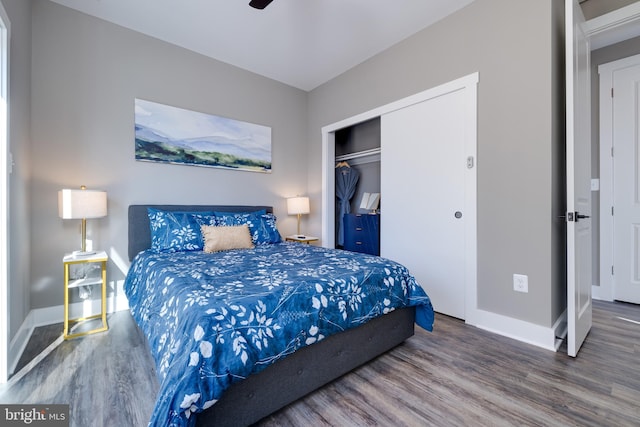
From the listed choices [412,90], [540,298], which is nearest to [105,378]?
[540,298]

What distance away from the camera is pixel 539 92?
210 cm

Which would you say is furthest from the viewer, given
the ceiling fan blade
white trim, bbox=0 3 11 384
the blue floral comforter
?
the ceiling fan blade

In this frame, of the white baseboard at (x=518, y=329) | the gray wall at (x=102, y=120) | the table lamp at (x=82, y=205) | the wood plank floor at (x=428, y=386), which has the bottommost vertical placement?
the wood plank floor at (x=428, y=386)

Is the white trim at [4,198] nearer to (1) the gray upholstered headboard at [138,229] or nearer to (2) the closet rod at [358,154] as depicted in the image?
(1) the gray upholstered headboard at [138,229]

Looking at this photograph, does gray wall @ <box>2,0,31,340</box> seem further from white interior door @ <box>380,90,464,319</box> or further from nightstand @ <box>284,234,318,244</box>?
white interior door @ <box>380,90,464,319</box>

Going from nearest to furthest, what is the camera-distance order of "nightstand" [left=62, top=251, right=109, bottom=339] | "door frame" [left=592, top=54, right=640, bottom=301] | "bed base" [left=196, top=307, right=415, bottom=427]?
"bed base" [left=196, top=307, right=415, bottom=427], "nightstand" [left=62, top=251, right=109, bottom=339], "door frame" [left=592, top=54, right=640, bottom=301]

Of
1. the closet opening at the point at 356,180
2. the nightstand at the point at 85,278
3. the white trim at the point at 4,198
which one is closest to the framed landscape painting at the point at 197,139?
the nightstand at the point at 85,278

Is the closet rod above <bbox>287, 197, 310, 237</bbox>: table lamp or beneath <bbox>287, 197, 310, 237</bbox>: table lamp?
above

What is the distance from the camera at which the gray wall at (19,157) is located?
1.81 metres

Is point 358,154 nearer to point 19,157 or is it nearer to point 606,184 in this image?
point 606,184

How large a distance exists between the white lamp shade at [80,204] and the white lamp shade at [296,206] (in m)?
2.13

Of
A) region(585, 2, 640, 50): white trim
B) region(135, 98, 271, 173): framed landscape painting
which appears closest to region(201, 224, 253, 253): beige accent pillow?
region(135, 98, 271, 173): framed landscape painting

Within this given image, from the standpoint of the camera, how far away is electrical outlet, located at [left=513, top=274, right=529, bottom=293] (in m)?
2.18

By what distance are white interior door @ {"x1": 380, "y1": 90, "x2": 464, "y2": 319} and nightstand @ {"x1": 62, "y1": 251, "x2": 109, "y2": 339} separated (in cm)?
281
